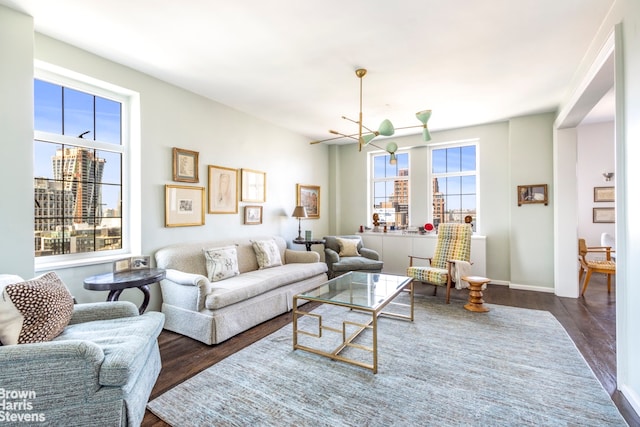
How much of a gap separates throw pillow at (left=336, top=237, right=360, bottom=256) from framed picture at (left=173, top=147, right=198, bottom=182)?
8.86 ft

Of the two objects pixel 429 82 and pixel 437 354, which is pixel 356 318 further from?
pixel 429 82

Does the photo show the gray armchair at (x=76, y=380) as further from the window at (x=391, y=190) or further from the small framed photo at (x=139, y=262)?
the window at (x=391, y=190)

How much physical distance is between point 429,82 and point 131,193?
3.61 m

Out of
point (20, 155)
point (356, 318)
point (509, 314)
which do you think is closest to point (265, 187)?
point (356, 318)

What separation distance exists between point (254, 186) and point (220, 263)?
1572 millimetres

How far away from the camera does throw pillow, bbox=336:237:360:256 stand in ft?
17.2

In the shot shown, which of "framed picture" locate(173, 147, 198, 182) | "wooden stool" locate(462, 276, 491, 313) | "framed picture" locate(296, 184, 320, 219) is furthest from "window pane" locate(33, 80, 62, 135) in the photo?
"wooden stool" locate(462, 276, 491, 313)

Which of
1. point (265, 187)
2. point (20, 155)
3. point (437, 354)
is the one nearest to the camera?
point (20, 155)

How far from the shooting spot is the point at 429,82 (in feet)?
11.2

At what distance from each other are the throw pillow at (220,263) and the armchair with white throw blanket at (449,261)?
2407mm

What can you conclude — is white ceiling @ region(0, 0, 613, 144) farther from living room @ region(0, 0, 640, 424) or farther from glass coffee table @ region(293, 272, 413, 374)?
glass coffee table @ region(293, 272, 413, 374)

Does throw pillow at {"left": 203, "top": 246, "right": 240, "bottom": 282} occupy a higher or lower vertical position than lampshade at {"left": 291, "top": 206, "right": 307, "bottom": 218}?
lower

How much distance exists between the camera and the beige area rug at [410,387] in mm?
1750

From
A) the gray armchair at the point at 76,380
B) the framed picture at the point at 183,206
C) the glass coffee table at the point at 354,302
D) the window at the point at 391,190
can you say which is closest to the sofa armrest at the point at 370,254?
the window at the point at 391,190
